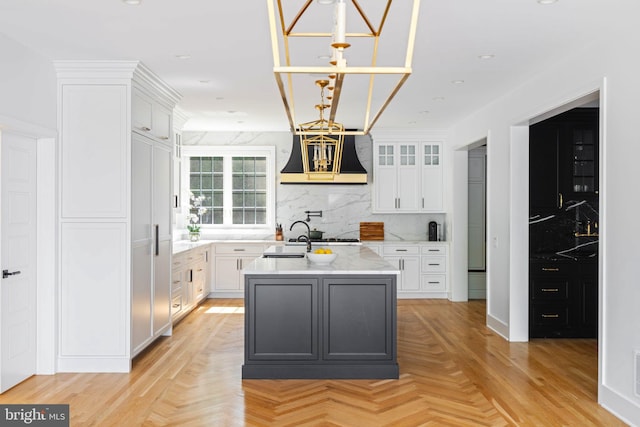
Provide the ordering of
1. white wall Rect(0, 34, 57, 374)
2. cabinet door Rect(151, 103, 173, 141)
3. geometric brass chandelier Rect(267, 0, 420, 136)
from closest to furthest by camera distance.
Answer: geometric brass chandelier Rect(267, 0, 420, 136)
white wall Rect(0, 34, 57, 374)
cabinet door Rect(151, 103, 173, 141)

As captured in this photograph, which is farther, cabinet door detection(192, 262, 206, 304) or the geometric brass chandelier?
cabinet door detection(192, 262, 206, 304)

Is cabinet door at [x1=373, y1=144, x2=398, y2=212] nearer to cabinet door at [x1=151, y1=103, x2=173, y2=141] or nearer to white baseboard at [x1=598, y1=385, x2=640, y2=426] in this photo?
cabinet door at [x1=151, y1=103, x2=173, y2=141]

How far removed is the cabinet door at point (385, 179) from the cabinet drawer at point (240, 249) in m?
1.93

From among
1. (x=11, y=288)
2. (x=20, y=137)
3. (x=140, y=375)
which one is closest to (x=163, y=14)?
(x=20, y=137)

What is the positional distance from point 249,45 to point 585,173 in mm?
3958

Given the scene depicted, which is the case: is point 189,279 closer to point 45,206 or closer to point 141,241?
point 141,241

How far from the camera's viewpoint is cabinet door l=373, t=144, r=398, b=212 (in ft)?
27.8

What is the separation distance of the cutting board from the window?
4.78 feet

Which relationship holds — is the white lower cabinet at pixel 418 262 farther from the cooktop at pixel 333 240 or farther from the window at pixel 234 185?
the window at pixel 234 185

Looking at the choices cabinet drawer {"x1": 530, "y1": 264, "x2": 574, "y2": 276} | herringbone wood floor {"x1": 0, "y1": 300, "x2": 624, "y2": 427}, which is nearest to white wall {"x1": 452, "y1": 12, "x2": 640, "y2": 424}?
herringbone wood floor {"x1": 0, "y1": 300, "x2": 624, "y2": 427}

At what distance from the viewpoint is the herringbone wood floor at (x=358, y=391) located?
349 centimetres

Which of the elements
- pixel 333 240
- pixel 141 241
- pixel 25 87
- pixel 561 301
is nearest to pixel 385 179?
pixel 333 240

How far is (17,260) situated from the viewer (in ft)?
13.6

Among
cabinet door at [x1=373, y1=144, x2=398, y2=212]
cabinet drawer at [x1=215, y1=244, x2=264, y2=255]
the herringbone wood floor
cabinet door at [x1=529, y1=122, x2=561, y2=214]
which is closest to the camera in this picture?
the herringbone wood floor
